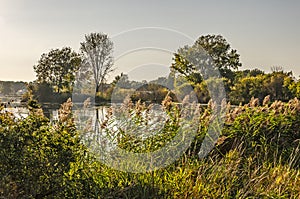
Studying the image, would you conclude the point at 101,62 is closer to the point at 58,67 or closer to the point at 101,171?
the point at 101,171

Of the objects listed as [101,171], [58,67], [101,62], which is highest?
[58,67]

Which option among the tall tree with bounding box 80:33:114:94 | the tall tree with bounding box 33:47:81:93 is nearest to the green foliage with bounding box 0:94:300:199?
the tall tree with bounding box 80:33:114:94

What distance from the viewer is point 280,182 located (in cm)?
399

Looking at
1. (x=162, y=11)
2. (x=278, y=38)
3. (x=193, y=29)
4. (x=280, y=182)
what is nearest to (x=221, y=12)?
(x=193, y=29)

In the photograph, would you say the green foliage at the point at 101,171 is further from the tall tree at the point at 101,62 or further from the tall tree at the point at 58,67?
the tall tree at the point at 58,67

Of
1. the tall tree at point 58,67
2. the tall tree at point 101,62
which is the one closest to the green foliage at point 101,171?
the tall tree at point 101,62

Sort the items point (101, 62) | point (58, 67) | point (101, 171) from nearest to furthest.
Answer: point (101, 171)
point (101, 62)
point (58, 67)

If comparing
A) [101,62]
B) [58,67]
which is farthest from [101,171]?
[58,67]

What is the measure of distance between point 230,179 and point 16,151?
6.58 ft

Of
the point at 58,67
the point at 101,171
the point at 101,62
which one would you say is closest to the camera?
the point at 101,171

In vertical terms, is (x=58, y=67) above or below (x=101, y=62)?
above

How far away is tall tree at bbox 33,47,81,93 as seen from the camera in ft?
40.1

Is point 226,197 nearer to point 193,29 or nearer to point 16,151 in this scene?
point 16,151

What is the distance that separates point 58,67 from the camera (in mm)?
13430
